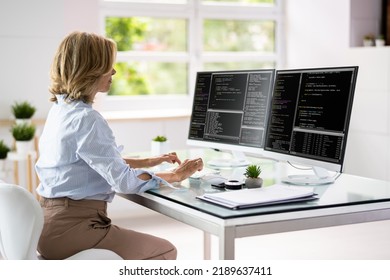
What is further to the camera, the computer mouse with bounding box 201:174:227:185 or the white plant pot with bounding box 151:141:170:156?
the white plant pot with bounding box 151:141:170:156

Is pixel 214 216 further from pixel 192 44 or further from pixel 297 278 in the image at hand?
pixel 192 44

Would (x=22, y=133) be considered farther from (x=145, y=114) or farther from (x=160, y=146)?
(x=160, y=146)

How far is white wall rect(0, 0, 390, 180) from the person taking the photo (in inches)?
194

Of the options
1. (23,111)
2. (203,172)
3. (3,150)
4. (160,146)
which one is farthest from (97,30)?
(203,172)

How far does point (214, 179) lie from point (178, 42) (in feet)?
11.3

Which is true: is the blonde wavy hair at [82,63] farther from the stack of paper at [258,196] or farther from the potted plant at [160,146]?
the potted plant at [160,146]

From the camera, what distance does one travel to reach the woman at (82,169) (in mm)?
2430

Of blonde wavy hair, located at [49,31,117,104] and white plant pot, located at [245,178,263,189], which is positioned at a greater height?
blonde wavy hair, located at [49,31,117,104]

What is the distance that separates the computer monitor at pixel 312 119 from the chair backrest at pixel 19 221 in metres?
1.01

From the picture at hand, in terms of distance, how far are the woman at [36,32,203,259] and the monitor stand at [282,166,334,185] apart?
55 cm

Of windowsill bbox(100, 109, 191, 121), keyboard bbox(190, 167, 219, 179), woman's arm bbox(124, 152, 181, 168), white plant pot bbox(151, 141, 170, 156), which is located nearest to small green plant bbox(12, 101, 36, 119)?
windowsill bbox(100, 109, 191, 121)

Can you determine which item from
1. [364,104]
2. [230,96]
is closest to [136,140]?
[364,104]

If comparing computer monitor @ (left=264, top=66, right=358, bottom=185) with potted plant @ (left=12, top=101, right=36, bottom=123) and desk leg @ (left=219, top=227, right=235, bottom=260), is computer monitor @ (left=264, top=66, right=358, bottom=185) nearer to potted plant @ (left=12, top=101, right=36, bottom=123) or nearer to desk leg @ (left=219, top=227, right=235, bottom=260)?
desk leg @ (left=219, top=227, right=235, bottom=260)

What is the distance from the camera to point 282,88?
9.71 ft
